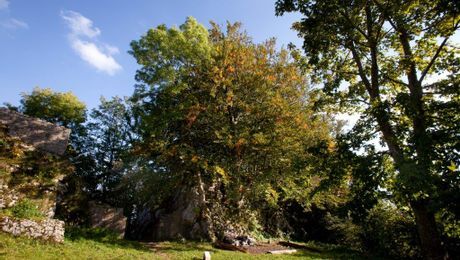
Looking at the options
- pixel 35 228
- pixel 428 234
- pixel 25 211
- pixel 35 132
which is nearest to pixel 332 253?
pixel 428 234

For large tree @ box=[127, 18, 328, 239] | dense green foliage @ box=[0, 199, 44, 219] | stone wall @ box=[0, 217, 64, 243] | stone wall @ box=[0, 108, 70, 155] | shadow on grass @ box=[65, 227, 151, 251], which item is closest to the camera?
stone wall @ box=[0, 217, 64, 243]

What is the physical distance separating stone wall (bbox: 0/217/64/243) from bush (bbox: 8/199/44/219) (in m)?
0.55

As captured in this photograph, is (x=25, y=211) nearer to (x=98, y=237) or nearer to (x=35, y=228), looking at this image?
(x=35, y=228)

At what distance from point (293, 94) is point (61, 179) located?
16.3 m

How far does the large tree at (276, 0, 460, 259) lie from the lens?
7969 mm

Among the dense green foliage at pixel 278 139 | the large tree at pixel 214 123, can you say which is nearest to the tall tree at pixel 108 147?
the dense green foliage at pixel 278 139

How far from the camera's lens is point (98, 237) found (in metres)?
16.4

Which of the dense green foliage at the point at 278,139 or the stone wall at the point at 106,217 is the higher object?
the dense green foliage at the point at 278,139

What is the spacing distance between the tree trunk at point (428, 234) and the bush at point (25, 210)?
1552 cm

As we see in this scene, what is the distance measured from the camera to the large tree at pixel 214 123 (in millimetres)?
19250

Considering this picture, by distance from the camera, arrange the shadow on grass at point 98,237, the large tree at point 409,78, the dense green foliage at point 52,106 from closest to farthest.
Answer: the large tree at point 409,78
the shadow on grass at point 98,237
the dense green foliage at point 52,106

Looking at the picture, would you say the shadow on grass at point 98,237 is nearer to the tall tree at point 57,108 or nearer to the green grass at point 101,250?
the green grass at point 101,250

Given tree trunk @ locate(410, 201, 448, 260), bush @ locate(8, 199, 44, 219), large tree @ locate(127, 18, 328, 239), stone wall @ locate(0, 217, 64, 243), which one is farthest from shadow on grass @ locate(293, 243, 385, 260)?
bush @ locate(8, 199, 44, 219)

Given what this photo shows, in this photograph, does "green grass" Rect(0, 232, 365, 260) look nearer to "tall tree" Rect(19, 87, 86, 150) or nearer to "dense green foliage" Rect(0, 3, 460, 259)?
"dense green foliage" Rect(0, 3, 460, 259)
